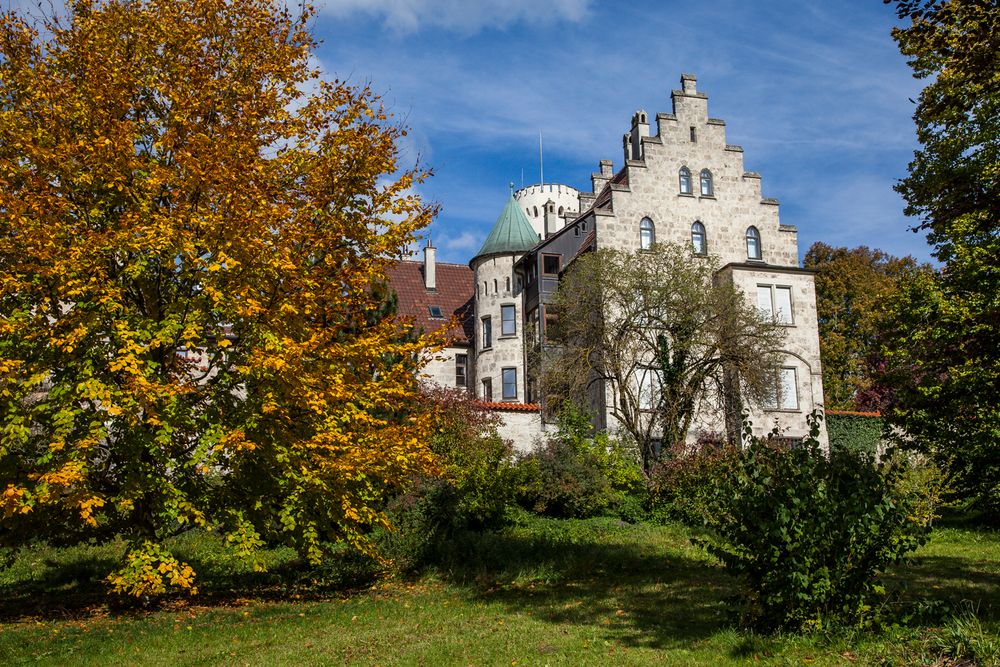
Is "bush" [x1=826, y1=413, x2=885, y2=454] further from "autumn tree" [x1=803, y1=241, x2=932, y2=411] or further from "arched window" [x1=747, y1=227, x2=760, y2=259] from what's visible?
"autumn tree" [x1=803, y1=241, x2=932, y2=411]

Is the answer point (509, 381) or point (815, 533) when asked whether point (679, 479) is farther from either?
point (815, 533)

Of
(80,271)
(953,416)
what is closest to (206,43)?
(80,271)

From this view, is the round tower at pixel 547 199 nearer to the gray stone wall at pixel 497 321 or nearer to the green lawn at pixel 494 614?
the gray stone wall at pixel 497 321

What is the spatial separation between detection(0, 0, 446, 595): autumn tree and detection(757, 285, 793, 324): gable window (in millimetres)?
23354

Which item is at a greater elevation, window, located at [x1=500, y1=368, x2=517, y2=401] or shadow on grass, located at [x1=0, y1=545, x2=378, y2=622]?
window, located at [x1=500, y1=368, x2=517, y2=401]

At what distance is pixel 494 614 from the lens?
1335cm

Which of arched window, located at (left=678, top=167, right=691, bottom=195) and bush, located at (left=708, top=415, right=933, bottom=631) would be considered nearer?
bush, located at (left=708, top=415, right=933, bottom=631)

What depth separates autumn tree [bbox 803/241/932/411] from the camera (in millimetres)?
47562

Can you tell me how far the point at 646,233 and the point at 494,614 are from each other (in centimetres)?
2559

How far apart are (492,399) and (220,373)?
27488 mm

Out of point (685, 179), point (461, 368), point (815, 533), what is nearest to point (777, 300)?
point (685, 179)

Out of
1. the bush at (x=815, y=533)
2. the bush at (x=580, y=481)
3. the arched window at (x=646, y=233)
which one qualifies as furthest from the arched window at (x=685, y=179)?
the bush at (x=815, y=533)

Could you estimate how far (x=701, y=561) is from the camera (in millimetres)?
17984

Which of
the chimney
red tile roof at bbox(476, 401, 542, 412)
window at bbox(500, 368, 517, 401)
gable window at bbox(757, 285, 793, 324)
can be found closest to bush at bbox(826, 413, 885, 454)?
gable window at bbox(757, 285, 793, 324)
